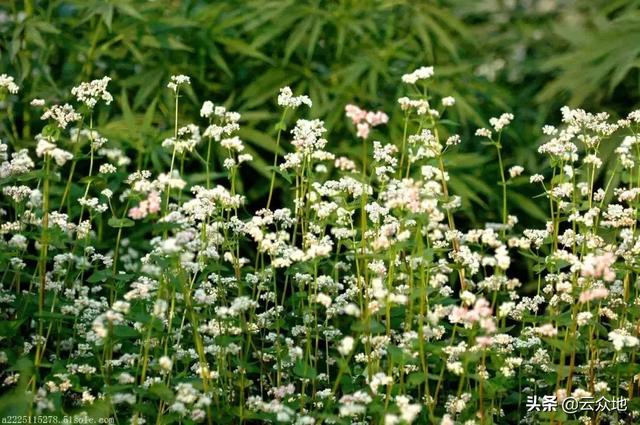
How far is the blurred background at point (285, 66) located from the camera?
12.7 feet

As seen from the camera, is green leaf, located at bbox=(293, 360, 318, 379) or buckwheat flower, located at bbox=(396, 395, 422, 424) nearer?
buckwheat flower, located at bbox=(396, 395, 422, 424)

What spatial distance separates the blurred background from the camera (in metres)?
3.86

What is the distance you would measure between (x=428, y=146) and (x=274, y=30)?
1.54 m

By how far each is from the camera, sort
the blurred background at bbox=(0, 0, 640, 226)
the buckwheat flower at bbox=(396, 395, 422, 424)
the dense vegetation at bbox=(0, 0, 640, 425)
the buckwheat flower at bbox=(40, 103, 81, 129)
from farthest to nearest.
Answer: the blurred background at bbox=(0, 0, 640, 226)
the buckwheat flower at bbox=(40, 103, 81, 129)
the dense vegetation at bbox=(0, 0, 640, 425)
the buckwheat flower at bbox=(396, 395, 422, 424)

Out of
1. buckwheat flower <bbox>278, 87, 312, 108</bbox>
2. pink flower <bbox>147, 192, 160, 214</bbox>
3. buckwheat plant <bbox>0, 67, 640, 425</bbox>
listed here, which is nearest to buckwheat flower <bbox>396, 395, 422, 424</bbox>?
buckwheat plant <bbox>0, 67, 640, 425</bbox>

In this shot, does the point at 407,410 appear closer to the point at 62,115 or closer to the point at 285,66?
the point at 62,115

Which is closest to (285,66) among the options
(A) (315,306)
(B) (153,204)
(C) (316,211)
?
(C) (316,211)

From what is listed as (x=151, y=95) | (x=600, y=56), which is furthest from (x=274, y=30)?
(x=600, y=56)

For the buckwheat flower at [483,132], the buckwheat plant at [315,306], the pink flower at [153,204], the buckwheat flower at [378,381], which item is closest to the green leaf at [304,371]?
the buckwheat plant at [315,306]

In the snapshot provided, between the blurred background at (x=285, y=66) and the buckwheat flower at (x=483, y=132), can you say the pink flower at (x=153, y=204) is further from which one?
the blurred background at (x=285, y=66)

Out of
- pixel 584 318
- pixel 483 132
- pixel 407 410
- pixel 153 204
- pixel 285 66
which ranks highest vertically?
pixel 285 66

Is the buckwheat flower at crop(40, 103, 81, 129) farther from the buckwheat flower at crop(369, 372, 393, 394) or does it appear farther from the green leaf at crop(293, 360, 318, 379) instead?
the buckwheat flower at crop(369, 372, 393, 394)

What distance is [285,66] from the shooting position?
4160 millimetres

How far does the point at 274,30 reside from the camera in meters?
4.01
